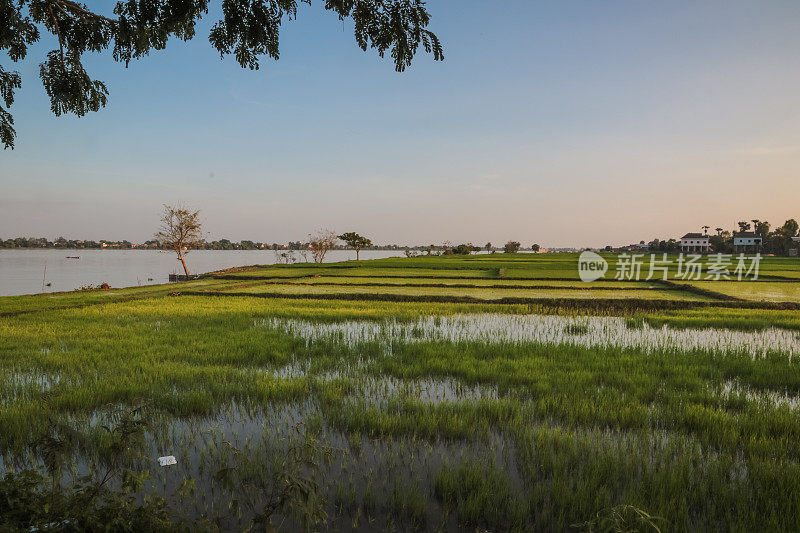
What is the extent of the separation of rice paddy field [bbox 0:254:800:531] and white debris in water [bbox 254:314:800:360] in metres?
0.11

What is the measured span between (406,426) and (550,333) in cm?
663

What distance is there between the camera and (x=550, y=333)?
31.9ft

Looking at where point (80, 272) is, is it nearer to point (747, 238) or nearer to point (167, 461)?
point (167, 461)

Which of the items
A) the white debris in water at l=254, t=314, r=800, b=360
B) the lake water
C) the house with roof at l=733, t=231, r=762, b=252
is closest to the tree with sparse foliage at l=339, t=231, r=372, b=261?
the lake water

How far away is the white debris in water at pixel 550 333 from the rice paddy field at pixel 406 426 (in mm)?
110

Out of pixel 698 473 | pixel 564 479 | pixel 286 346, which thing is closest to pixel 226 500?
pixel 564 479

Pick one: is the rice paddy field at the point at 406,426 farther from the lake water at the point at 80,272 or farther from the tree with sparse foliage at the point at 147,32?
the lake water at the point at 80,272

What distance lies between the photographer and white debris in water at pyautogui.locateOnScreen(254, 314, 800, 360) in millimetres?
8211

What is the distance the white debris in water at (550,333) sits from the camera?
8.21m

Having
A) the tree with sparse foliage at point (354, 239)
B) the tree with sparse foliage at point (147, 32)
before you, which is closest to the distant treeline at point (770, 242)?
the tree with sparse foliage at point (354, 239)

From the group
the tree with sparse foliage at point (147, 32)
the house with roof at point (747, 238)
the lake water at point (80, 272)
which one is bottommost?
the lake water at point (80, 272)

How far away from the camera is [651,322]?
1126 cm

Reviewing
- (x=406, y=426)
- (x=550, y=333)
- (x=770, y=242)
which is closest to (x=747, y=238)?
(x=770, y=242)

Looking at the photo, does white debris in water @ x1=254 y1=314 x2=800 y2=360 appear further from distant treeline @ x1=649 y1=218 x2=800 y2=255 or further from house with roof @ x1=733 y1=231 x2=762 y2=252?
house with roof @ x1=733 y1=231 x2=762 y2=252
